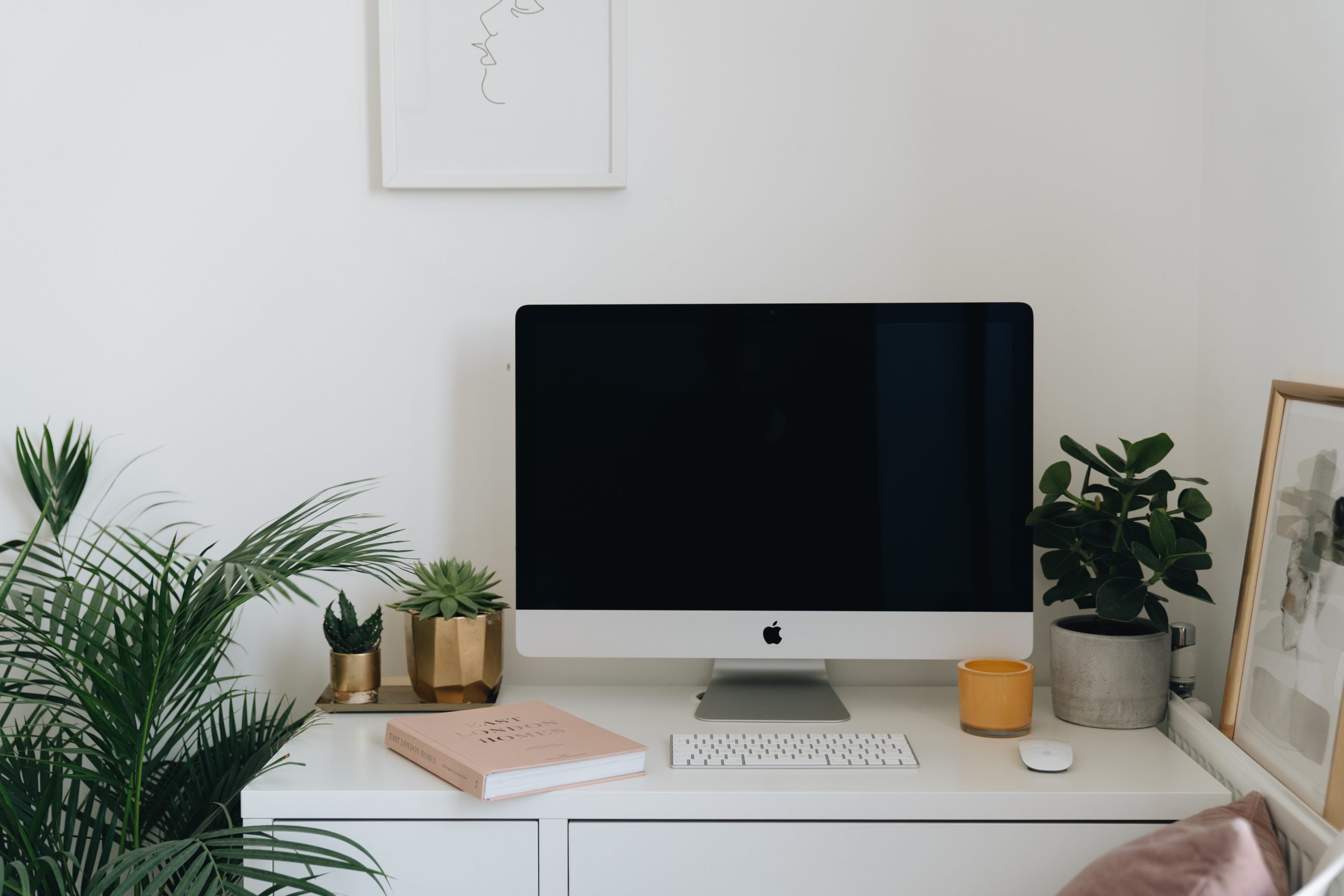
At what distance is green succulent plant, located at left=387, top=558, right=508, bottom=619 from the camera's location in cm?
145

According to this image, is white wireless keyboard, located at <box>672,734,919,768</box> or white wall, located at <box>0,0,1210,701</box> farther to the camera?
white wall, located at <box>0,0,1210,701</box>

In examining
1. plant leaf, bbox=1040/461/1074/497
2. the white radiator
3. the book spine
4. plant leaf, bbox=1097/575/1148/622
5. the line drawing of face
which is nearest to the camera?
the white radiator

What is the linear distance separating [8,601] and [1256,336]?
1.85 metres

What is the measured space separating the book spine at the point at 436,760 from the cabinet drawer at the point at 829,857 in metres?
0.12

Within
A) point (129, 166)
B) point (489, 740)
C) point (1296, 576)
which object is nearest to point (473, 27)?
point (129, 166)

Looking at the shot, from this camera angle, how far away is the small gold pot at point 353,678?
1458 mm

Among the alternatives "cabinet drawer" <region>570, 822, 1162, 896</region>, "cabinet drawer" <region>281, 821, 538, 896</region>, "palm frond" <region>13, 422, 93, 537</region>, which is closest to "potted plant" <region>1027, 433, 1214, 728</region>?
"cabinet drawer" <region>570, 822, 1162, 896</region>

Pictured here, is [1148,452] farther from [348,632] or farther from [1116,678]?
[348,632]

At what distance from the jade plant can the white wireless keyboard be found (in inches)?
13.2

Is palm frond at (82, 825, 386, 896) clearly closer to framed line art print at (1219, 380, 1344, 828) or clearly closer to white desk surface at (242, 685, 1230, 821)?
white desk surface at (242, 685, 1230, 821)

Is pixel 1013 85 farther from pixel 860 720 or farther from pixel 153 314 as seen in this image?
pixel 153 314

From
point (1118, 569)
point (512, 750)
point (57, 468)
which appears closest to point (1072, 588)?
point (1118, 569)

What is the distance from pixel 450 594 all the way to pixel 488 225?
58cm

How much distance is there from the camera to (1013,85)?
62.3 inches
